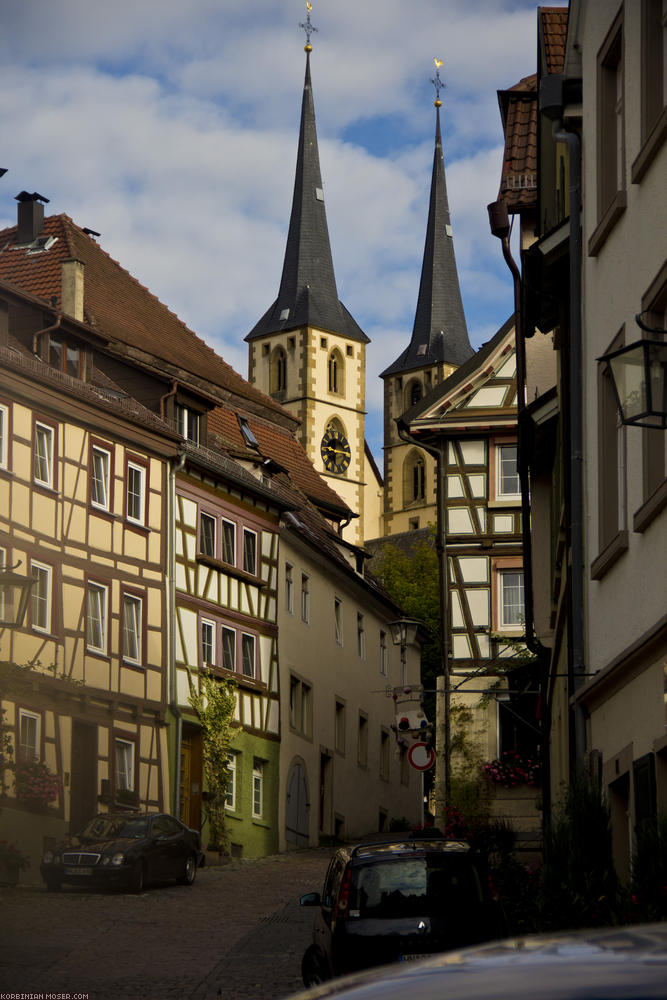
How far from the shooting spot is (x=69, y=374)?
31984 millimetres

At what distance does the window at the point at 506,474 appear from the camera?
33.8 m

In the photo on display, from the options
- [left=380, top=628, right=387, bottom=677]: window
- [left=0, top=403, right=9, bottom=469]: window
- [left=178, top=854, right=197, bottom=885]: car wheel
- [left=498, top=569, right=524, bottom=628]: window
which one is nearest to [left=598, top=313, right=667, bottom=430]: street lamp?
[left=178, top=854, right=197, bottom=885]: car wheel

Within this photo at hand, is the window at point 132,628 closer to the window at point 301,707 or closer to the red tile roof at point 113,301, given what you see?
the window at point 301,707

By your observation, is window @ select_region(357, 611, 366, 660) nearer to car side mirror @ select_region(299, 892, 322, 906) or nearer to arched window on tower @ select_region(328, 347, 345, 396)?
car side mirror @ select_region(299, 892, 322, 906)

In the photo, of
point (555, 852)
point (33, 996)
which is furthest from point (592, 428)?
point (33, 996)

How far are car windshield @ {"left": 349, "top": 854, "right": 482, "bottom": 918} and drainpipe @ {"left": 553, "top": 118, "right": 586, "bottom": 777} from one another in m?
1.93

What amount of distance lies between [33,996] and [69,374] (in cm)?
2057

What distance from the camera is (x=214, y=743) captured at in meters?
32.4

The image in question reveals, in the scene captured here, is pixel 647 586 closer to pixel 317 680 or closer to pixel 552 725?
pixel 552 725

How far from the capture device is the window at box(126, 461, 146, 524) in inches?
1244

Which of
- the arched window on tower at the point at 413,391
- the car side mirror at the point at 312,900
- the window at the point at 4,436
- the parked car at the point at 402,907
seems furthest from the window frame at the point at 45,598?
the arched window on tower at the point at 413,391

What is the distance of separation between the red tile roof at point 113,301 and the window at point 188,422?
12.4 ft

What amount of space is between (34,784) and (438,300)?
90.6 meters

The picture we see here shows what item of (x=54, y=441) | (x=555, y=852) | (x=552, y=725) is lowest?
(x=555, y=852)
